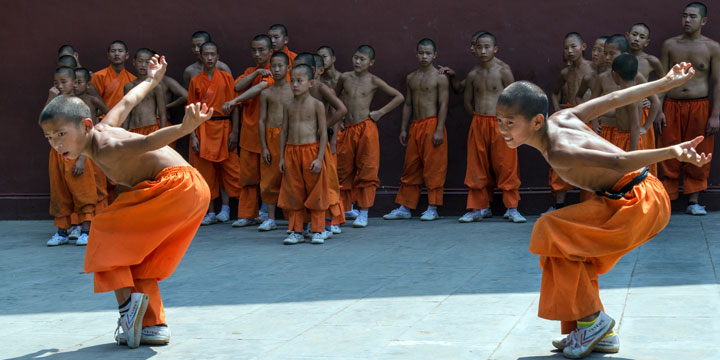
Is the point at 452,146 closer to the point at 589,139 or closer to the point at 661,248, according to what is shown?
the point at 661,248

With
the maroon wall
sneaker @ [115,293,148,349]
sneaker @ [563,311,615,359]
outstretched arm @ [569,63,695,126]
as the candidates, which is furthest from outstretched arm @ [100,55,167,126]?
the maroon wall

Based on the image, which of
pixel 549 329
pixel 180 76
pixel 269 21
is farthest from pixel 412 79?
pixel 549 329

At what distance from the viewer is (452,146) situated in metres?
9.81

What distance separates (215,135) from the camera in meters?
9.52

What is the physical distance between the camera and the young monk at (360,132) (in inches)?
363

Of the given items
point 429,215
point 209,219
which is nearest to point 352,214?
point 429,215

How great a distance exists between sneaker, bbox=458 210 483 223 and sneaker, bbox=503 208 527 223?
0.27m

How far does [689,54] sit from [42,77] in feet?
23.5

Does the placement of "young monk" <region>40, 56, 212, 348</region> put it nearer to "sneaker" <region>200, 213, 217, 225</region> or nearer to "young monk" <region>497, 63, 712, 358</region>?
"young monk" <region>497, 63, 712, 358</region>

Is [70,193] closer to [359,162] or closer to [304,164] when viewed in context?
[304,164]

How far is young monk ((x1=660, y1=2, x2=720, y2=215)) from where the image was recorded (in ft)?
29.0

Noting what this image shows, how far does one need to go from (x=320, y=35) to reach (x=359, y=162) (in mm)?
1646

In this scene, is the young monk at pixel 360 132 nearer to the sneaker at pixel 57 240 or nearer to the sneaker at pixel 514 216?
the sneaker at pixel 514 216

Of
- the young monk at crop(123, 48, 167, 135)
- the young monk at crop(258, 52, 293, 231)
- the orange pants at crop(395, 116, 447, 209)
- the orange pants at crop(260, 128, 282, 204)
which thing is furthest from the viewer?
the orange pants at crop(395, 116, 447, 209)
